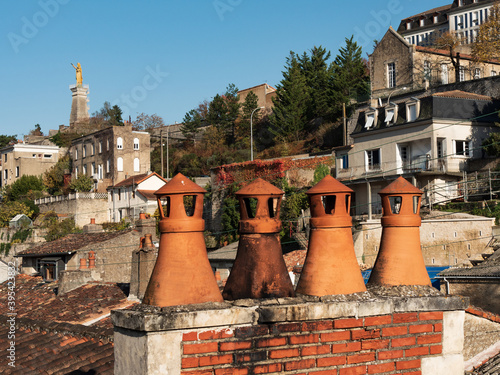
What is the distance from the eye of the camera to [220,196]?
1855 inches

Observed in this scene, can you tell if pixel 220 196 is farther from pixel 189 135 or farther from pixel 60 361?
pixel 60 361

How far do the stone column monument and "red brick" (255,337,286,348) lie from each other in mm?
88729

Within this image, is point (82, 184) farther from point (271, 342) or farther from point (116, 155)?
point (271, 342)

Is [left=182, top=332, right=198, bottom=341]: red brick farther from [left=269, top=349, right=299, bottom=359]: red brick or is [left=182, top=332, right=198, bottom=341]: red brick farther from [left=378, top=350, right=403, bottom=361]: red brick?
[left=378, top=350, right=403, bottom=361]: red brick

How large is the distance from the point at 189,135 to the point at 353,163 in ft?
120

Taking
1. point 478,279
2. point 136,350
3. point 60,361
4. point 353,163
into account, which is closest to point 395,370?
point 136,350

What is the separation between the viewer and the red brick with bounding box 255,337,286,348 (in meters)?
4.52

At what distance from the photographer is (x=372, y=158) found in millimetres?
40938

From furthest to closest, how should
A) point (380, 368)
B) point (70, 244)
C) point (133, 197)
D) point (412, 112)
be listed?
point (133, 197)
point (412, 112)
point (70, 244)
point (380, 368)

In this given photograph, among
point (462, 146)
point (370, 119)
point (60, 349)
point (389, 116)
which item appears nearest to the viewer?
point (60, 349)

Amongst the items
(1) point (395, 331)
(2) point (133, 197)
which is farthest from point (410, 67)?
(1) point (395, 331)

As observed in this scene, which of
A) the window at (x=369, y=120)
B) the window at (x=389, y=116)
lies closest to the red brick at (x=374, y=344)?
the window at (x=389, y=116)

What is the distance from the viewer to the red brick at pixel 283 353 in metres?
4.54

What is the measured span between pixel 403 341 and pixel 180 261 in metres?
→ 1.98
